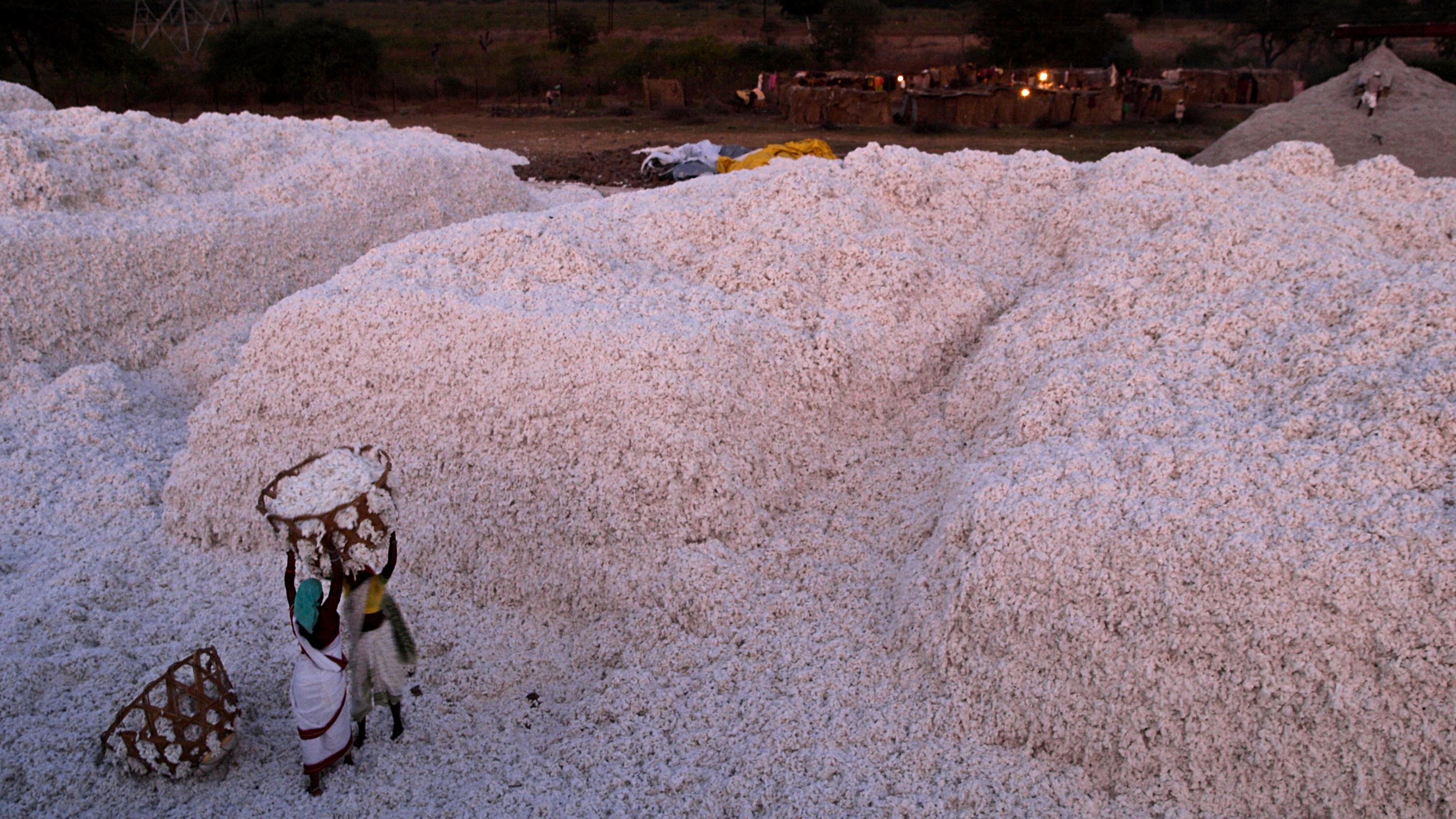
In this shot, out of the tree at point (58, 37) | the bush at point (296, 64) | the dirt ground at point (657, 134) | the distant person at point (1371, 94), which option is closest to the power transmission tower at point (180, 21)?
the tree at point (58, 37)

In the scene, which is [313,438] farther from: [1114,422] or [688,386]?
[1114,422]

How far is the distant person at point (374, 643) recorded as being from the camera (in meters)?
2.42

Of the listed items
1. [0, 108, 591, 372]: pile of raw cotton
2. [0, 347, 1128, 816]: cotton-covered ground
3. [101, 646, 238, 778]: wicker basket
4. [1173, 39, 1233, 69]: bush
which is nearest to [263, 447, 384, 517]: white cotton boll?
[101, 646, 238, 778]: wicker basket

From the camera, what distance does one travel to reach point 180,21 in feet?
94.4

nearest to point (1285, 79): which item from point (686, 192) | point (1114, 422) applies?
point (686, 192)

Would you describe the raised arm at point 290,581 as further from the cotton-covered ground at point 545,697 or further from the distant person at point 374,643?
the cotton-covered ground at point 545,697

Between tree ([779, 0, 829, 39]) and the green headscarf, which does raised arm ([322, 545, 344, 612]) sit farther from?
tree ([779, 0, 829, 39])

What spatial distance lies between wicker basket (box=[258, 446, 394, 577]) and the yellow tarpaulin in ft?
21.5

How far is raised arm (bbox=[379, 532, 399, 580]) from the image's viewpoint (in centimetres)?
243

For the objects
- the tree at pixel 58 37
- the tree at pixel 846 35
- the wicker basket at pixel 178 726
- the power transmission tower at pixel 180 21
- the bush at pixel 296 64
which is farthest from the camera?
the power transmission tower at pixel 180 21

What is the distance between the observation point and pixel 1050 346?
136 inches

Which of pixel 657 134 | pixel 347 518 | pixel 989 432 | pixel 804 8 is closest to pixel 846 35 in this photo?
pixel 804 8

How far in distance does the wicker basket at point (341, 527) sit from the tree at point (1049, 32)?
22.3 metres

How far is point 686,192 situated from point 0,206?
12.8 ft
